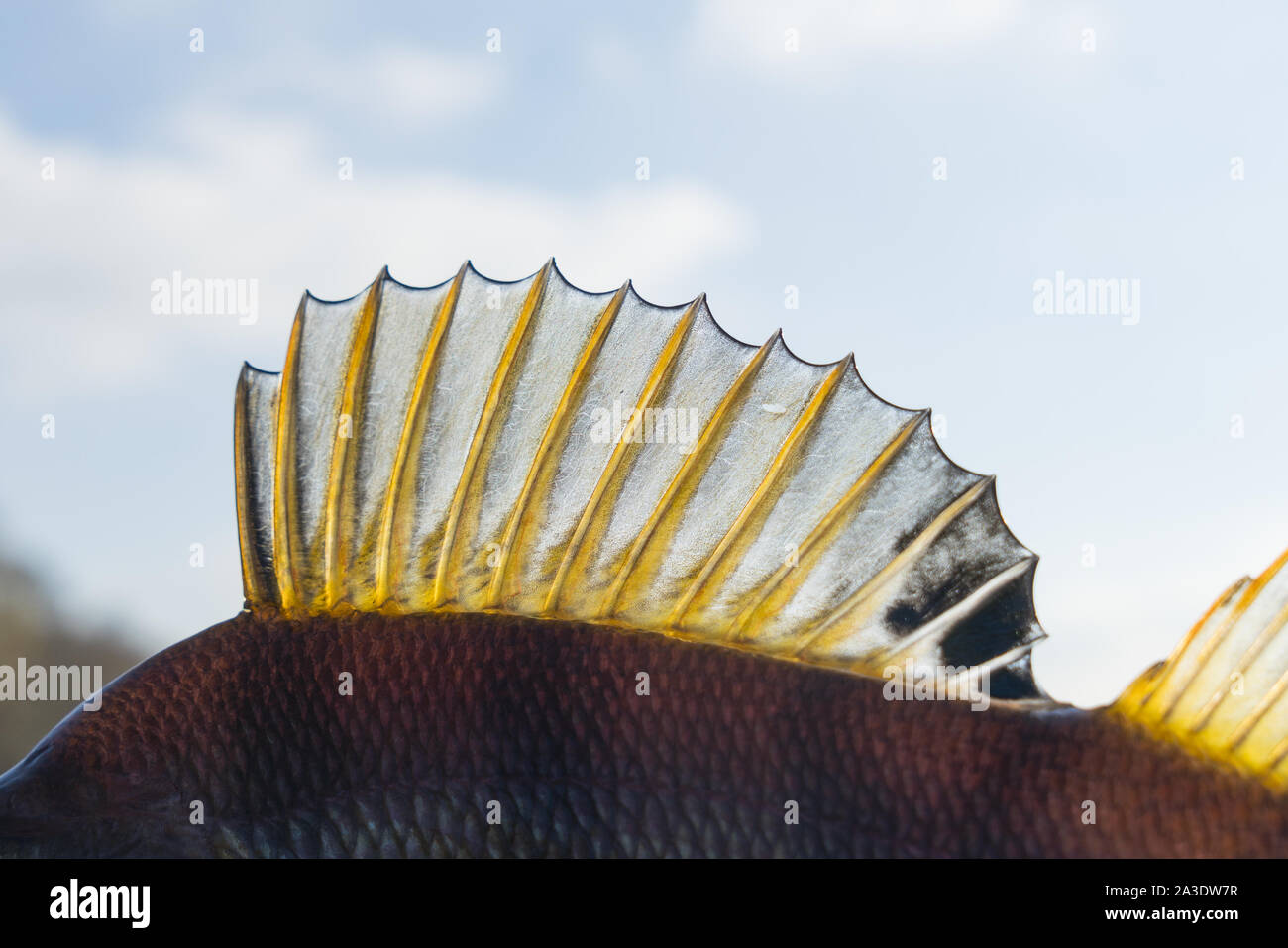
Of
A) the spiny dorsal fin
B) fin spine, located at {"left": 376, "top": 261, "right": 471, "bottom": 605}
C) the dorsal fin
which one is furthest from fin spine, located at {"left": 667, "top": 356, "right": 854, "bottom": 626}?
the spiny dorsal fin

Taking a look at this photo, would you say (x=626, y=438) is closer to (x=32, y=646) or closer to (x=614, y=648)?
(x=614, y=648)

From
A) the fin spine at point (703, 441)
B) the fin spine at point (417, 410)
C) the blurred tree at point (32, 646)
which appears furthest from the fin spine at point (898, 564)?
the blurred tree at point (32, 646)

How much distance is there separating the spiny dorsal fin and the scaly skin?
4 cm

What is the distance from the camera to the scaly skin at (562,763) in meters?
1.38

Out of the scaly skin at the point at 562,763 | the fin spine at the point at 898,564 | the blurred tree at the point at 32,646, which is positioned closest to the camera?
the scaly skin at the point at 562,763

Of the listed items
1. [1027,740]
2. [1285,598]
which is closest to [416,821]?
[1027,740]

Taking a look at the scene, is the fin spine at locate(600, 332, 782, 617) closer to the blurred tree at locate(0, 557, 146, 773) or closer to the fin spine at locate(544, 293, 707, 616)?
the fin spine at locate(544, 293, 707, 616)

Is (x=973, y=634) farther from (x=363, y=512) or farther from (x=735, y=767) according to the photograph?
(x=363, y=512)

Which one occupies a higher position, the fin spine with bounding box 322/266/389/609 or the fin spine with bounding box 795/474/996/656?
the fin spine with bounding box 322/266/389/609

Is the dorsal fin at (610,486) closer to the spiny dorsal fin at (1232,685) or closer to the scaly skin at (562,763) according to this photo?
the scaly skin at (562,763)

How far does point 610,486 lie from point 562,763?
442 mm

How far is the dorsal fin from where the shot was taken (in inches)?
63.8

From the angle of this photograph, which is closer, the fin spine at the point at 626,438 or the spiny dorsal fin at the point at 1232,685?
the spiny dorsal fin at the point at 1232,685

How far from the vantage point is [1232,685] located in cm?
144
